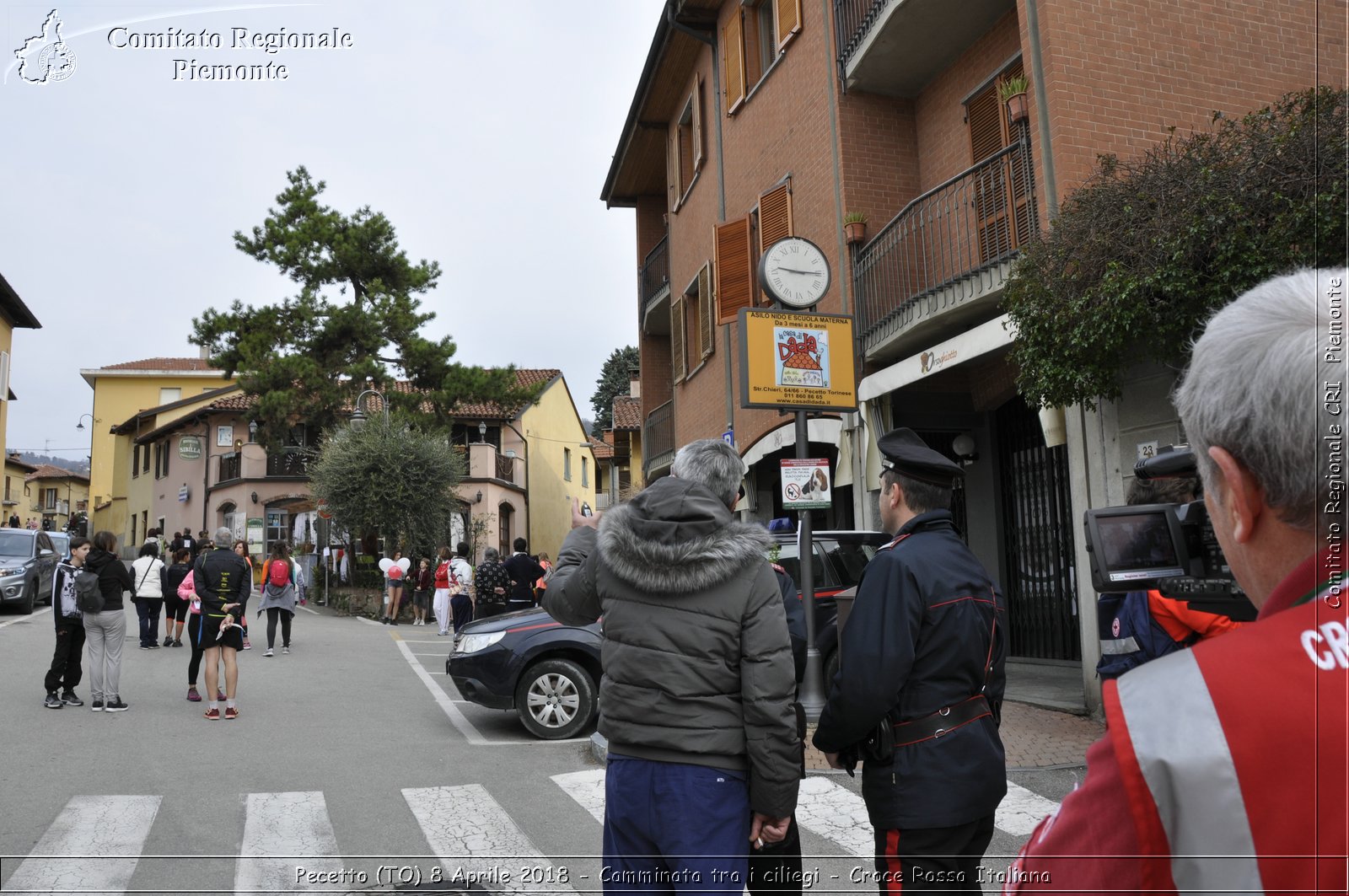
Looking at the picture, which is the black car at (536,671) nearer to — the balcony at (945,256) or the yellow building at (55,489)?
the balcony at (945,256)

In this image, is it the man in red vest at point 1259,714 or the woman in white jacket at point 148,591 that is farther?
the woman in white jacket at point 148,591

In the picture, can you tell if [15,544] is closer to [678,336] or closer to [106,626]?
[106,626]

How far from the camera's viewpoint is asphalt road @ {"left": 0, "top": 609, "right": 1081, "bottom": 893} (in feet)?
17.0

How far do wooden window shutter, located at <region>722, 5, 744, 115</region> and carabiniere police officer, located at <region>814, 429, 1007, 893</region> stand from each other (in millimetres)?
14985

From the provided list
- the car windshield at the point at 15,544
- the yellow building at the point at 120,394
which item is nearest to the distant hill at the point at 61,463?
the yellow building at the point at 120,394

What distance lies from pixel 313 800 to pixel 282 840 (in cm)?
101

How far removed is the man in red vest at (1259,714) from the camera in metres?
0.93

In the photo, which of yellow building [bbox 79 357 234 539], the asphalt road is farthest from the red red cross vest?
yellow building [bbox 79 357 234 539]

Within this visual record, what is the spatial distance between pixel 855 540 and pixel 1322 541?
9493 mm

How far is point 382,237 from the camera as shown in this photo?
1421 inches

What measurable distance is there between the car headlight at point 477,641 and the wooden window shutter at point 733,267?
26.3ft

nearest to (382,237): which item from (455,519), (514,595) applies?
(455,519)

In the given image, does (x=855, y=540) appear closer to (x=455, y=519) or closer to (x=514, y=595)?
(x=514, y=595)

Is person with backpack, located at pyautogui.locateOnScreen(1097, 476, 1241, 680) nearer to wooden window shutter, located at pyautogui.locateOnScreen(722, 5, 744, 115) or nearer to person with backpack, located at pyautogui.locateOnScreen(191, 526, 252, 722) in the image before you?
person with backpack, located at pyautogui.locateOnScreen(191, 526, 252, 722)
